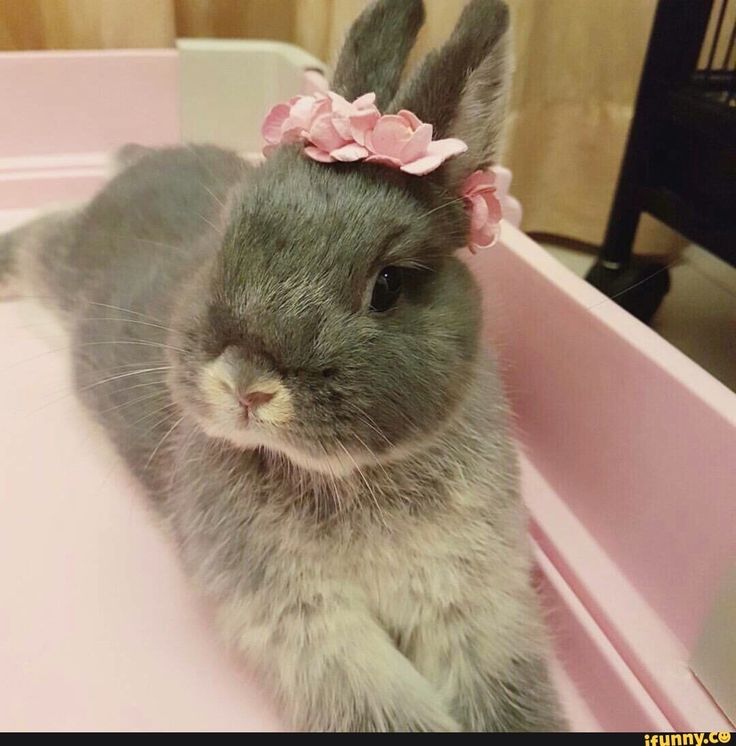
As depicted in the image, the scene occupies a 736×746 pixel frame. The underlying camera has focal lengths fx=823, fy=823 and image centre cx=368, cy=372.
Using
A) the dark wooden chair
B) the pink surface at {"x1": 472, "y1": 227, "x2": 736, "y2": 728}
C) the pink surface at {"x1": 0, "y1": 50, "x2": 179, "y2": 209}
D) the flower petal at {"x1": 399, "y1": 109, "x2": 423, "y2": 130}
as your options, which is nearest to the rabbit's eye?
the flower petal at {"x1": 399, "y1": 109, "x2": 423, "y2": 130}

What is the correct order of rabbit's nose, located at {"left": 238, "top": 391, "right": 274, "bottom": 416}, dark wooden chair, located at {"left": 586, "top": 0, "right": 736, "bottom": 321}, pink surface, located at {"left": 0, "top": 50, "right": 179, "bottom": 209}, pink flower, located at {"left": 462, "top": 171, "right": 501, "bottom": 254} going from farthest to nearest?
pink surface, located at {"left": 0, "top": 50, "right": 179, "bottom": 209}, dark wooden chair, located at {"left": 586, "top": 0, "right": 736, "bottom": 321}, pink flower, located at {"left": 462, "top": 171, "right": 501, "bottom": 254}, rabbit's nose, located at {"left": 238, "top": 391, "right": 274, "bottom": 416}

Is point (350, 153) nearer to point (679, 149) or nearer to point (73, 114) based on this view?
point (679, 149)

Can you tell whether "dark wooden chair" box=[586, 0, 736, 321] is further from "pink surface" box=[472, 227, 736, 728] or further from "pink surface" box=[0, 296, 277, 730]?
"pink surface" box=[0, 296, 277, 730]

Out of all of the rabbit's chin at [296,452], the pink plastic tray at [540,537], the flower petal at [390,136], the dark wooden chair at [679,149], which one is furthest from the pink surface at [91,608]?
the dark wooden chair at [679,149]

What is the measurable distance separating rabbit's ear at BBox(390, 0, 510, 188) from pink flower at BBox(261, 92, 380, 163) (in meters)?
0.04

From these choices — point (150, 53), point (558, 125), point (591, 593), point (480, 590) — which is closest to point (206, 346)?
point (480, 590)

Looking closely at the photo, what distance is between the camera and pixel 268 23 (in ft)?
5.29

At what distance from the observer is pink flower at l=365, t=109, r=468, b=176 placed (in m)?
0.58

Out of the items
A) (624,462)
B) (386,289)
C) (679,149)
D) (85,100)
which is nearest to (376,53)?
(386,289)

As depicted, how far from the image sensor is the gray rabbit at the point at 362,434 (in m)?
0.56

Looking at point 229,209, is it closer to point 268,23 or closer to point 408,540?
point 408,540

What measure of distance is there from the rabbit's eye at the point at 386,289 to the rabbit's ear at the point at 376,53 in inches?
6.3

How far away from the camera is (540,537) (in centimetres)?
91

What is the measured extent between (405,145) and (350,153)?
0.04 metres
